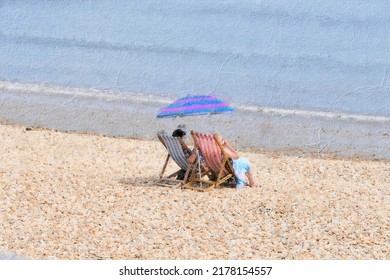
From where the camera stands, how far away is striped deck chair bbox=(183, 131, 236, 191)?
33.7 feet

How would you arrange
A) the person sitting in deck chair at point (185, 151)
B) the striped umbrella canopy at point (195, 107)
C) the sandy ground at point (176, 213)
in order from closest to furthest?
the sandy ground at point (176, 213) < the striped umbrella canopy at point (195, 107) < the person sitting in deck chair at point (185, 151)

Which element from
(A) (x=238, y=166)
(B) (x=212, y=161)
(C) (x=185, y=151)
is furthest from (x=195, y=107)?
(A) (x=238, y=166)

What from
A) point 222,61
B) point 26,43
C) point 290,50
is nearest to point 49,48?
point 26,43

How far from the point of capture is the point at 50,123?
45.7 ft

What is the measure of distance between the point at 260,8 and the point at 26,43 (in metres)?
4.59

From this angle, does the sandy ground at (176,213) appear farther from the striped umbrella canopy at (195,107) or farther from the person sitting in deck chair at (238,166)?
the striped umbrella canopy at (195,107)

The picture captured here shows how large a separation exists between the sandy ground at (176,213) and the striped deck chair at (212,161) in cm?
21

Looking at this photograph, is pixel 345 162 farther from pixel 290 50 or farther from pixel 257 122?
pixel 290 50

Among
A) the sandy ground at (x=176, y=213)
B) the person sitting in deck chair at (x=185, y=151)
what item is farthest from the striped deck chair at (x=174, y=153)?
the sandy ground at (x=176, y=213)

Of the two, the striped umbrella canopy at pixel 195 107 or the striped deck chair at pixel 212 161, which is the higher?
the striped umbrella canopy at pixel 195 107

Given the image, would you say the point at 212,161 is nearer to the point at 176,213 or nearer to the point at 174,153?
the point at 174,153

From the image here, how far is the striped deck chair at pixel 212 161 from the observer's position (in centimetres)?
1026

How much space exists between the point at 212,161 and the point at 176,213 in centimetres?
132
